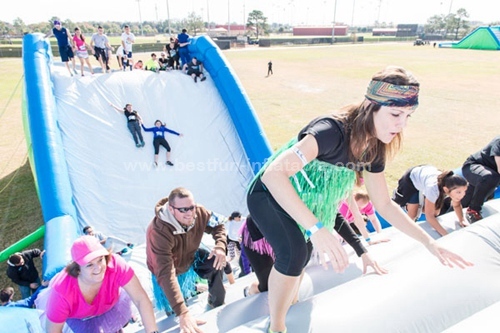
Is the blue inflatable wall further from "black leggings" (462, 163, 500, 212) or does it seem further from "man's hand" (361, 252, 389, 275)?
"black leggings" (462, 163, 500, 212)

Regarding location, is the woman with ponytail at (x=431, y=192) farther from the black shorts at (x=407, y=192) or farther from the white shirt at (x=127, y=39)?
the white shirt at (x=127, y=39)

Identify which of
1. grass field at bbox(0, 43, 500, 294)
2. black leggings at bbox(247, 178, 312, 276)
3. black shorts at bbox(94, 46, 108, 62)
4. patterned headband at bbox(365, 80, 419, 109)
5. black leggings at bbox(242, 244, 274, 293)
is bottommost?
grass field at bbox(0, 43, 500, 294)

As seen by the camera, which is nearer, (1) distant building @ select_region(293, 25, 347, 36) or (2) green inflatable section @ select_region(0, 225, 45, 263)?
(2) green inflatable section @ select_region(0, 225, 45, 263)

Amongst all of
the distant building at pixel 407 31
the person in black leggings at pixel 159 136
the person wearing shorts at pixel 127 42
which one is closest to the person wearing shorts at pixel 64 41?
the person wearing shorts at pixel 127 42

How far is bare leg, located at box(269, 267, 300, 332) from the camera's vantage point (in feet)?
5.07

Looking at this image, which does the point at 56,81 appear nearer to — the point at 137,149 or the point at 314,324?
the point at 137,149

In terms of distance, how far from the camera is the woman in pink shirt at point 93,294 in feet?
5.69

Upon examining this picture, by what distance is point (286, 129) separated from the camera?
8531mm

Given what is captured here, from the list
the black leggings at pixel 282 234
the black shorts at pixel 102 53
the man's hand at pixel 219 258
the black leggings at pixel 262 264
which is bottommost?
the man's hand at pixel 219 258

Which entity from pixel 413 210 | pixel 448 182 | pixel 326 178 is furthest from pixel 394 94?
pixel 413 210

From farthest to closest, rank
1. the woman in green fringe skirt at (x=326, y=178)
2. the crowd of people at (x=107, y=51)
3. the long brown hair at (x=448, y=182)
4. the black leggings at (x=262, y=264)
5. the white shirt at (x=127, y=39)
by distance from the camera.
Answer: the white shirt at (x=127, y=39), the crowd of people at (x=107, y=51), the long brown hair at (x=448, y=182), the black leggings at (x=262, y=264), the woman in green fringe skirt at (x=326, y=178)

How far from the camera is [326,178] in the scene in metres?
1.55

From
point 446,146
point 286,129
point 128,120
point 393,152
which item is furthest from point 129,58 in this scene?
point 393,152

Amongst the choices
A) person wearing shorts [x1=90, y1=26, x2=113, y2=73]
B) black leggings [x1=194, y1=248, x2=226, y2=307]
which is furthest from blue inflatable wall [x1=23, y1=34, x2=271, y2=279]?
person wearing shorts [x1=90, y1=26, x2=113, y2=73]
